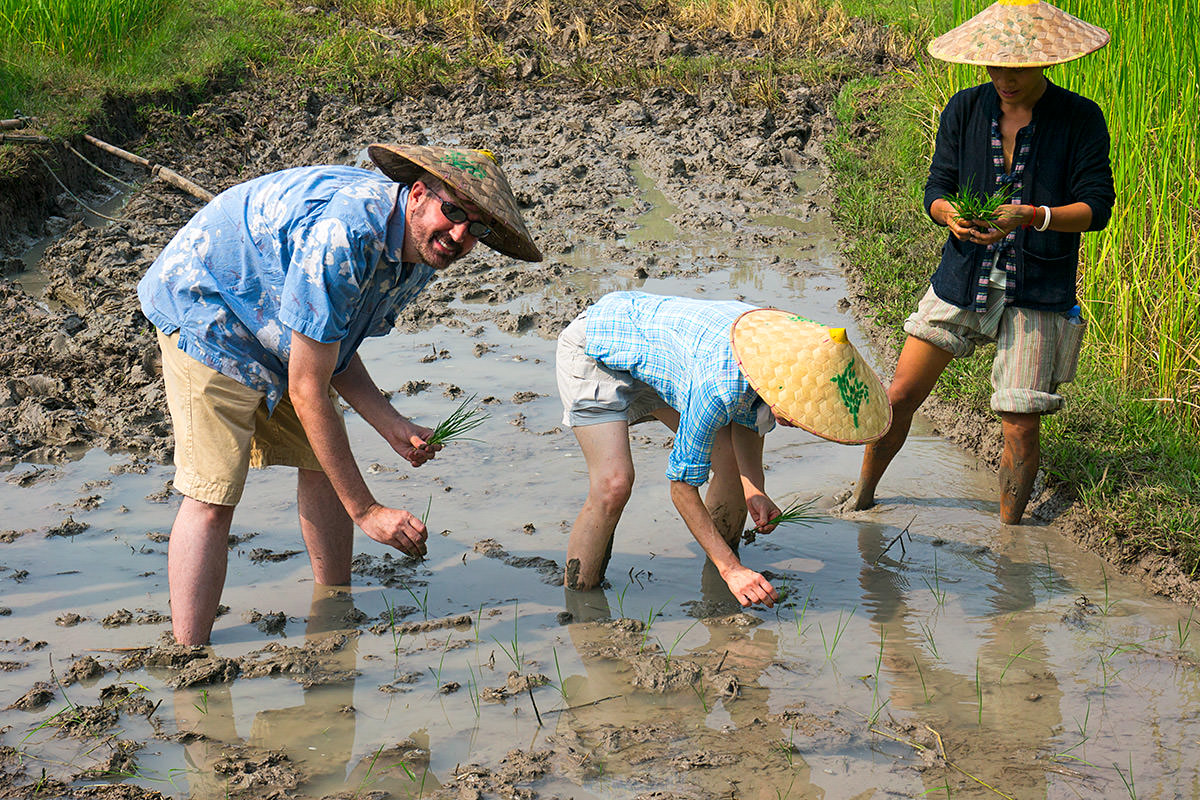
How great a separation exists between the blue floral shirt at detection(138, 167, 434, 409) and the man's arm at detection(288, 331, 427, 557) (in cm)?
8

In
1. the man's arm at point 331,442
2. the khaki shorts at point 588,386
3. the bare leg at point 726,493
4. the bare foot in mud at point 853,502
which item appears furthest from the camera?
the bare foot in mud at point 853,502

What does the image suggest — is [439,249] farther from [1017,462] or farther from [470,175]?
[1017,462]

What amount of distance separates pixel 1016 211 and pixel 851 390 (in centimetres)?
98

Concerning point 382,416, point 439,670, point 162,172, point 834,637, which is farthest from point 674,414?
point 162,172

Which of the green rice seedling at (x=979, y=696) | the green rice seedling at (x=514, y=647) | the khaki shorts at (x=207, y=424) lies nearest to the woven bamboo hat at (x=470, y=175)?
the khaki shorts at (x=207, y=424)

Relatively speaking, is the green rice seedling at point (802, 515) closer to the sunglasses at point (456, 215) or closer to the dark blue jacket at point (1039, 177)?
the dark blue jacket at point (1039, 177)

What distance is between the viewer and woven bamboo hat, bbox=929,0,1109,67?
349 cm

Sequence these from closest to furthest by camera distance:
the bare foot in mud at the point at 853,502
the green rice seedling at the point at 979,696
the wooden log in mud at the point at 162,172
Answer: the green rice seedling at the point at 979,696 → the bare foot in mud at the point at 853,502 → the wooden log in mud at the point at 162,172

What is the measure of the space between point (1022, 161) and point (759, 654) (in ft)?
5.87

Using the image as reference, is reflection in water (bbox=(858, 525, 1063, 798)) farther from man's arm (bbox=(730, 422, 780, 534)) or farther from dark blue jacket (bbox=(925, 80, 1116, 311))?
dark blue jacket (bbox=(925, 80, 1116, 311))

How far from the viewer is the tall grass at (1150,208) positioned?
4391 mm

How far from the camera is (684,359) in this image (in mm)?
3342

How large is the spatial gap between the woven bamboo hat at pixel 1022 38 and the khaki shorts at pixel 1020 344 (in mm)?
760

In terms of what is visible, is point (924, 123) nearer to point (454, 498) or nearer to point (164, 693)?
point (454, 498)
